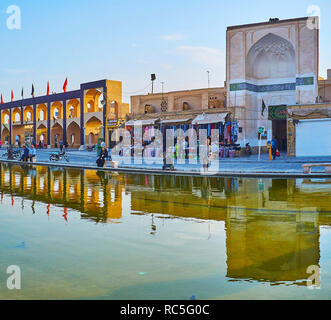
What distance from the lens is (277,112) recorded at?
30844 millimetres

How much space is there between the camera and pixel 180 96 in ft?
117

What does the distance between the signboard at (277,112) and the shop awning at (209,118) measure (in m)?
4.13

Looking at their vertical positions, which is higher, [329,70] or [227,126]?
[329,70]

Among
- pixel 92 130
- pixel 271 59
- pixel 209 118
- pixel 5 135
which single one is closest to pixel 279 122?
pixel 271 59

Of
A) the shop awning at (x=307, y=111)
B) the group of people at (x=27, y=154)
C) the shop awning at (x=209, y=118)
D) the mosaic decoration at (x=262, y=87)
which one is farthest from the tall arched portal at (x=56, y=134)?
the shop awning at (x=307, y=111)

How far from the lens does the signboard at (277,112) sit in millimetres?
30719

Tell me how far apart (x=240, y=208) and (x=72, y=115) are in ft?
146

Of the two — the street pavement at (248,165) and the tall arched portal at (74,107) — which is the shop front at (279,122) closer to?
the street pavement at (248,165)

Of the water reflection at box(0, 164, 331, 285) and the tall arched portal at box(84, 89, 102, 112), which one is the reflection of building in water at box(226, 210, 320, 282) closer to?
the water reflection at box(0, 164, 331, 285)

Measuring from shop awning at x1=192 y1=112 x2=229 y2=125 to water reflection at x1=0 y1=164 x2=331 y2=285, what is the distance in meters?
13.9

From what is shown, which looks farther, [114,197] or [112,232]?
[114,197]

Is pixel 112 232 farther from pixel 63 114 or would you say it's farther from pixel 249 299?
pixel 63 114

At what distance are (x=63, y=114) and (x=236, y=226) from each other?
45.0m
